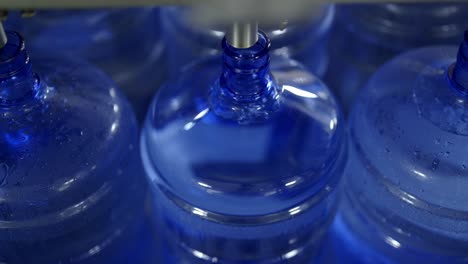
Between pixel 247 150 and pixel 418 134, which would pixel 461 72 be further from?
pixel 247 150

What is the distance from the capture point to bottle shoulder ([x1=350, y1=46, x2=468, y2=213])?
621 millimetres

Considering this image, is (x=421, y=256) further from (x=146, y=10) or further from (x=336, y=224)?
(x=146, y=10)

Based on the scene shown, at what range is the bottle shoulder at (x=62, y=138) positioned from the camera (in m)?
0.61

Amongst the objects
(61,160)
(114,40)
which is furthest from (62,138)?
(114,40)

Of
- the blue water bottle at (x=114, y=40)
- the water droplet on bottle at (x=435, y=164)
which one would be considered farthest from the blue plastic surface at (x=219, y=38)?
the water droplet on bottle at (x=435, y=164)

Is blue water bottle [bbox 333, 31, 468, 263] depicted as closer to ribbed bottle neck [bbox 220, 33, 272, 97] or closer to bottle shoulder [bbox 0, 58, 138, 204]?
ribbed bottle neck [bbox 220, 33, 272, 97]

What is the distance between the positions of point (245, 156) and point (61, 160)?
0.20m

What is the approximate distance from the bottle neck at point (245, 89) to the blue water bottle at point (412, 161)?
5.7 inches

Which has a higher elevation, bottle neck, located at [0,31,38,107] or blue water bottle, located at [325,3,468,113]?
bottle neck, located at [0,31,38,107]

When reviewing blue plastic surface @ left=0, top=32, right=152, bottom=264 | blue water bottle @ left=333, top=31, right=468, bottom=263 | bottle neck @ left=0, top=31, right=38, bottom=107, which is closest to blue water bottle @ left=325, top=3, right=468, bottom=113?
blue water bottle @ left=333, top=31, right=468, bottom=263

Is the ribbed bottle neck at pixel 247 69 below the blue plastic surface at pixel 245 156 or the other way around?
the other way around

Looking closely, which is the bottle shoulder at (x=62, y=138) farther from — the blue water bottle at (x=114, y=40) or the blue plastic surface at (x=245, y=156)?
the blue water bottle at (x=114, y=40)

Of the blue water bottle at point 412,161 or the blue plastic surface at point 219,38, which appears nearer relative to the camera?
the blue water bottle at point 412,161

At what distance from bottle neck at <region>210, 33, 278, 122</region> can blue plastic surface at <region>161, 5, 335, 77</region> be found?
8.9 inches
